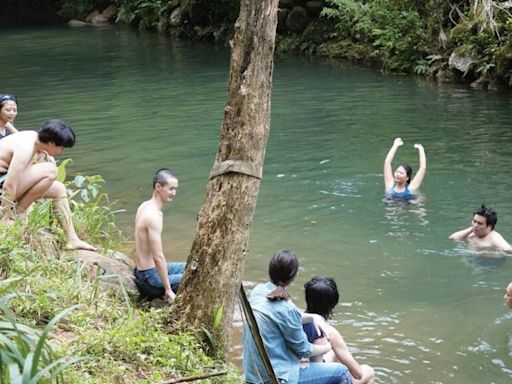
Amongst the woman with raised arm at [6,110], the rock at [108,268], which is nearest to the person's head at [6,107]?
the woman with raised arm at [6,110]

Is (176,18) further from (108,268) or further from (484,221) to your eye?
(108,268)

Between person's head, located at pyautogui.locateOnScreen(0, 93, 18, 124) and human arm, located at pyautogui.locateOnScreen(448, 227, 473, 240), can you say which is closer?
person's head, located at pyautogui.locateOnScreen(0, 93, 18, 124)

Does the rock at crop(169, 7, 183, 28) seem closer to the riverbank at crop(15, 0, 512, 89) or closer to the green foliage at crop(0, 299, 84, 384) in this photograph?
the riverbank at crop(15, 0, 512, 89)

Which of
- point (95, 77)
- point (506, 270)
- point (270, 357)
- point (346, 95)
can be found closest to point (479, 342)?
point (506, 270)

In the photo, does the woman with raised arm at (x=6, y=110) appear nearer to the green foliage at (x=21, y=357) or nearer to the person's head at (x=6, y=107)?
the person's head at (x=6, y=107)

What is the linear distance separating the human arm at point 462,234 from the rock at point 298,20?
19364 mm

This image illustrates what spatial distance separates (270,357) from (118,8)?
37181mm

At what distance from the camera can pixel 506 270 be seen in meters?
8.96

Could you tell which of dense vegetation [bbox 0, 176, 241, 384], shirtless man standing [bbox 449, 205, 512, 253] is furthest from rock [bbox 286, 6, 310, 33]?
dense vegetation [bbox 0, 176, 241, 384]

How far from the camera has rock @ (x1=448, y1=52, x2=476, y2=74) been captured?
19734 mm

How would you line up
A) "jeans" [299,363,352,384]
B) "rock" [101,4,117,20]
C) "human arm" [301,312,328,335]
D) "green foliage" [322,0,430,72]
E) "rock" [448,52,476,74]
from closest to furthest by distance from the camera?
"jeans" [299,363,352,384] → "human arm" [301,312,328,335] → "rock" [448,52,476,74] → "green foliage" [322,0,430,72] → "rock" [101,4,117,20]

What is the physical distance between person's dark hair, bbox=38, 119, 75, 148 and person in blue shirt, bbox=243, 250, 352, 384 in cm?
237

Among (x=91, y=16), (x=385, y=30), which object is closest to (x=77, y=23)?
(x=91, y=16)

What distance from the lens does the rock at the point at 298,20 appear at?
92.3 ft
